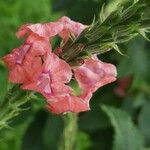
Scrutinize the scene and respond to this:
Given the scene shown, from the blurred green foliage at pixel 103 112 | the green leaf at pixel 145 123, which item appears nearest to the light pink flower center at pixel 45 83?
the blurred green foliage at pixel 103 112

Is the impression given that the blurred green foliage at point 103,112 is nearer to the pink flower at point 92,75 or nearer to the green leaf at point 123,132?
the green leaf at point 123,132

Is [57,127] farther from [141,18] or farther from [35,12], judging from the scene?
[141,18]

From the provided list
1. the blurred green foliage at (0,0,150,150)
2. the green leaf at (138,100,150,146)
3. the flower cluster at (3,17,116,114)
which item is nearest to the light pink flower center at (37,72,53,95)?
the flower cluster at (3,17,116,114)

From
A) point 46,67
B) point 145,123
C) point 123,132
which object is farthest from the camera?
point 145,123

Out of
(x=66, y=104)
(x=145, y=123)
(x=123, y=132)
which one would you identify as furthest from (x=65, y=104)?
(x=145, y=123)

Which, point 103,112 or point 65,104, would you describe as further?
point 103,112

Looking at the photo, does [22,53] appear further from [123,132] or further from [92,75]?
[123,132]

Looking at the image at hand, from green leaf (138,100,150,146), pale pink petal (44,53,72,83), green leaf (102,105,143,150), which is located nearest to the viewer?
pale pink petal (44,53,72,83)

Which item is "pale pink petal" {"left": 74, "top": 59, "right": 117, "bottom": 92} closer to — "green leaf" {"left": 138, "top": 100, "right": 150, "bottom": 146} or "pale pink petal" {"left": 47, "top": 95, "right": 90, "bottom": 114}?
"pale pink petal" {"left": 47, "top": 95, "right": 90, "bottom": 114}
